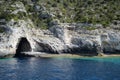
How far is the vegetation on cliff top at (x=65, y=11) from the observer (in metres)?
91.9

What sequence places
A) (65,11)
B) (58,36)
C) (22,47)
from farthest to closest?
(65,11) < (58,36) < (22,47)

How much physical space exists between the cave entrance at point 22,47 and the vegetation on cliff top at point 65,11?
6.98 meters

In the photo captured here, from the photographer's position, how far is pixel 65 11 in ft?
329

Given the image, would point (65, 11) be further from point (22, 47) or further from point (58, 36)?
point (22, 47)

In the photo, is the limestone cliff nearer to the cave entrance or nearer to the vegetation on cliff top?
the cave entrance

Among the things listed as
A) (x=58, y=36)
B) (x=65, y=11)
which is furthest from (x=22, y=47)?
(x=65, y=11)

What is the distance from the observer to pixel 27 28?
8662 cm

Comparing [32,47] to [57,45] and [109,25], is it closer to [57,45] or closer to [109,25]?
[57,45]

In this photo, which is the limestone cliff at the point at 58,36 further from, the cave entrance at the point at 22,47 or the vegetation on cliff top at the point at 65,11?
the vegetation on cliff top at the point at 65,11

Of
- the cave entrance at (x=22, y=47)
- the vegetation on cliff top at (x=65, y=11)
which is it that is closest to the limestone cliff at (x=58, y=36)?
the cave entrance at (x=22, y=47)

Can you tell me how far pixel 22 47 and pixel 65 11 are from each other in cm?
2150

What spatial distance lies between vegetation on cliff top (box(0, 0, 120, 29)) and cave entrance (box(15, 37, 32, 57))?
22.9 ft

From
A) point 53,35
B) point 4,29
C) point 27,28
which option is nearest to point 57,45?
point 53,35

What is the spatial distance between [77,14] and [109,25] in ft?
39.3
